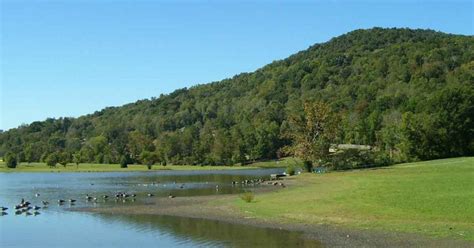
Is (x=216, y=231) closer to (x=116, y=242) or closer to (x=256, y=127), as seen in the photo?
(x=116, y=242)

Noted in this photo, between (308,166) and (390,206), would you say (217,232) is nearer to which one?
(390,206)

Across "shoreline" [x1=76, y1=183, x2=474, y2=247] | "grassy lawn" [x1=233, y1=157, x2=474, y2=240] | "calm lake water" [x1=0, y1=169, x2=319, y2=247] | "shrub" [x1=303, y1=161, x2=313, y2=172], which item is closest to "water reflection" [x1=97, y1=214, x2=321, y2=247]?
"calm lake water" [x1=0, y1=169, x2=319, y2=247]

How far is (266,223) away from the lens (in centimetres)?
3484

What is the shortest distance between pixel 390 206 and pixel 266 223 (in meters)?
8.10

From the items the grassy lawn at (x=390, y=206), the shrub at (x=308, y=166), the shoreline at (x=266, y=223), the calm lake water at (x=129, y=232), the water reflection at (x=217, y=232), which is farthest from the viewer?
the shrub at (x=308, y=166)

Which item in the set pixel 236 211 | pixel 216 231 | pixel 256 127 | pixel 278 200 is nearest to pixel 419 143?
pixel 278 200

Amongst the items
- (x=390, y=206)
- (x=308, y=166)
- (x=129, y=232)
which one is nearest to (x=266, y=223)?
(x=390, y=206)

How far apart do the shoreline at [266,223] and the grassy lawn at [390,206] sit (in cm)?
88

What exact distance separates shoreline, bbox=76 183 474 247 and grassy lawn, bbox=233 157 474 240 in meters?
0.88

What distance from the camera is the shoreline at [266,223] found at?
26406 mm

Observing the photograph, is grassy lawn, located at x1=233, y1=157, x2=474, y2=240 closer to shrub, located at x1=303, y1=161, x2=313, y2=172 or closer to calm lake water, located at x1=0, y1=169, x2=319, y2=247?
calm lake water, located at x1=0, y1=169, x2=319, y2=247

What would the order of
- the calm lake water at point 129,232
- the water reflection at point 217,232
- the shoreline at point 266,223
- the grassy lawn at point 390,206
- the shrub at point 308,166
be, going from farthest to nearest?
the shrub at point 308,166
the calm lake water at point 129,232
the grassy lawn at point 390,206
the water reflection at point 217,232
the shoreline at point 266,223

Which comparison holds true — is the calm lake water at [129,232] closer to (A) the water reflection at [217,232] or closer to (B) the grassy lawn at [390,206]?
(A) the water reflection at [217,232]

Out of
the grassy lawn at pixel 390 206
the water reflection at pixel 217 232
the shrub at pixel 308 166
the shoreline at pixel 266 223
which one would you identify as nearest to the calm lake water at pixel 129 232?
the water reflection at pixel 217 232
